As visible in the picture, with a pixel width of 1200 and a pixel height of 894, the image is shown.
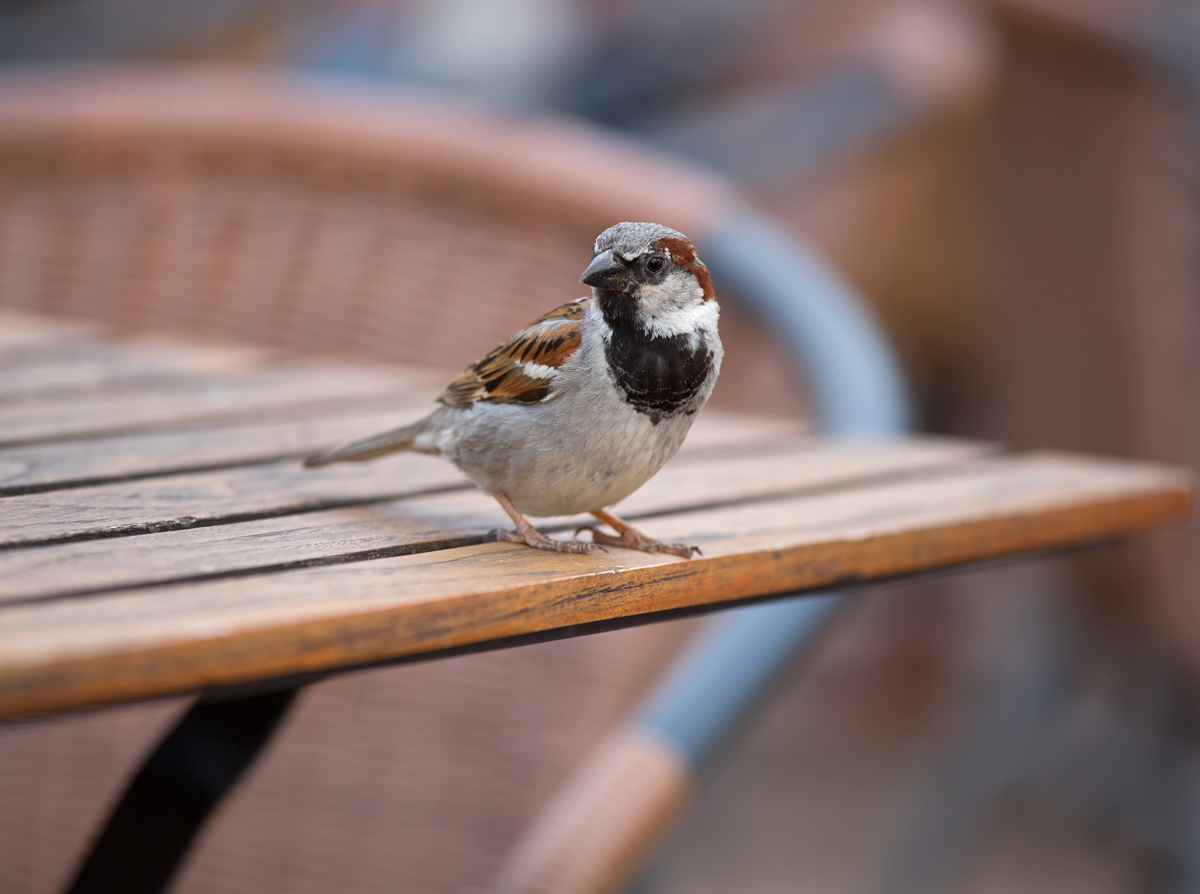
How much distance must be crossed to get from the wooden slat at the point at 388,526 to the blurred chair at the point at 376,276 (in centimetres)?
36

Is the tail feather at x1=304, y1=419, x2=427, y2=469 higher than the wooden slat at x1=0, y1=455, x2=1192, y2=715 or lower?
higher

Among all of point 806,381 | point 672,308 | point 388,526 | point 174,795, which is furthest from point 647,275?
point 806,381

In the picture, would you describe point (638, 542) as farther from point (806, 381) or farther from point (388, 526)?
point (806, 381)

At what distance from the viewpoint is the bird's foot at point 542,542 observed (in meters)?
1.09

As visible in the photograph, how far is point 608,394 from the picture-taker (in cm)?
112

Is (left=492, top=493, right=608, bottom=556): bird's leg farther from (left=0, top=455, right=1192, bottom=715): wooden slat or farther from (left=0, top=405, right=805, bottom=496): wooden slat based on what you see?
(left=0, top=405, right=805, bottom=496): wooden slat

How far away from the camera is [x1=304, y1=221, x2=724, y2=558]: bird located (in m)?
1.10

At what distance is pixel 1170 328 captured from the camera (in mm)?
2459

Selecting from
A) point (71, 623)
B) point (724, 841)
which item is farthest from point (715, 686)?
point (724, 841)

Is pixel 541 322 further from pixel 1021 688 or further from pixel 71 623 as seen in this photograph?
pixel 1021 688

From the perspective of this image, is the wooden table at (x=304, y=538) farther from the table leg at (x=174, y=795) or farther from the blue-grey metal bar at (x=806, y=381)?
the blue-grey metal bar at (x=806, y=381)

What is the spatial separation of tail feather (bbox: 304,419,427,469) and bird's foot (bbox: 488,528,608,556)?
215 mm

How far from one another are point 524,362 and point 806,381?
958 millimetres

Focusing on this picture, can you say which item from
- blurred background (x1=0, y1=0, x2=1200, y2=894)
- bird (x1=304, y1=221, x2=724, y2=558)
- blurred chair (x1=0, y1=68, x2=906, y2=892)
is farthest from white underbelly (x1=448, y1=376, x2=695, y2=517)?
blurred chair (x1=0, y1=68, x2=906, y2=892)
